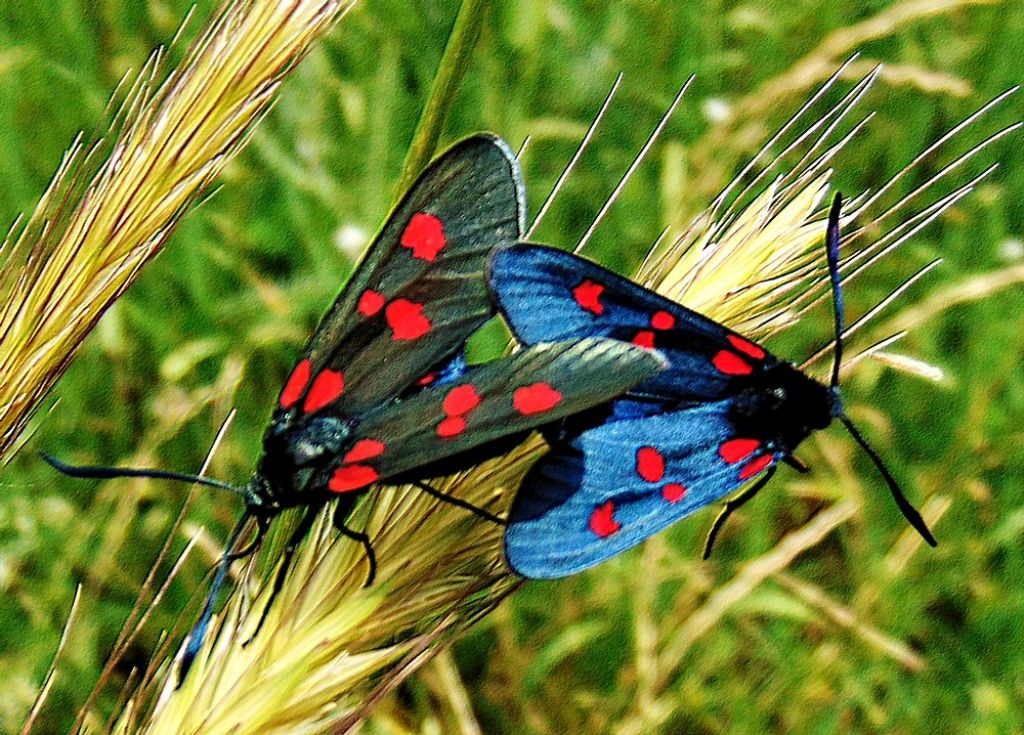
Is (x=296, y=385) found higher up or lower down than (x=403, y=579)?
higher up

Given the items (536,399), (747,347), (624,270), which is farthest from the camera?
(624,270)

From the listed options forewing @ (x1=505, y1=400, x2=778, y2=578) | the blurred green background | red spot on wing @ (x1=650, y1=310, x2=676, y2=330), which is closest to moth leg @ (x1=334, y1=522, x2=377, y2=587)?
forewing @ (x1=505, y1=400, x2=778, y2=578)

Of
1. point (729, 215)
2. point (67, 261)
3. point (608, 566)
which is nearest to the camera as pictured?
point (67, 261)

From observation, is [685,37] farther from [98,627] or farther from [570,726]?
[98,627]

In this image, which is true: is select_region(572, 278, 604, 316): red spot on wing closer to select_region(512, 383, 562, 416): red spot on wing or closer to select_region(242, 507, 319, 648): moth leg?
select_region(512, 383, 562, 416): red spot on wing

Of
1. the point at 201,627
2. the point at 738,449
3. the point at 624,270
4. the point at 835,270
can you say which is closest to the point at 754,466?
the point at 738,449

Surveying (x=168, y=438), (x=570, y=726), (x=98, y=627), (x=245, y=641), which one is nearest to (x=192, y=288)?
(x=168, y=438)

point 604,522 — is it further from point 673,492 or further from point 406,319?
point 406,319

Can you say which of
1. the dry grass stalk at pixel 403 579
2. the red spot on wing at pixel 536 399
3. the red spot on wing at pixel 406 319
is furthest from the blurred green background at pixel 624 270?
the red spot on wing at pixel 536 399
